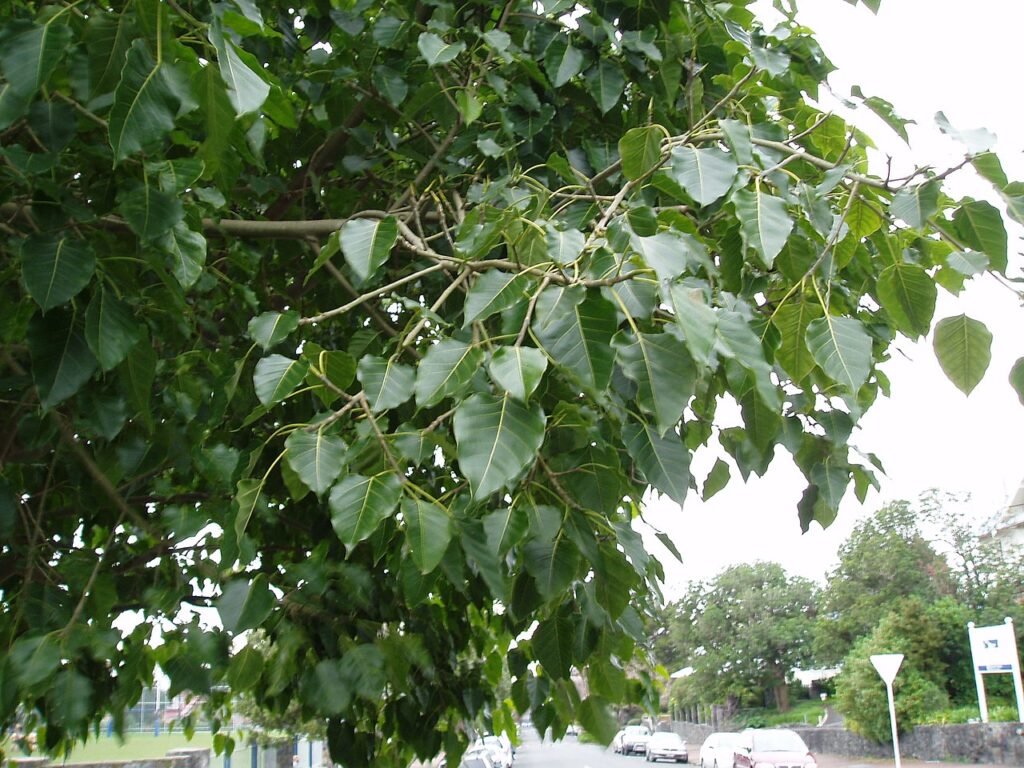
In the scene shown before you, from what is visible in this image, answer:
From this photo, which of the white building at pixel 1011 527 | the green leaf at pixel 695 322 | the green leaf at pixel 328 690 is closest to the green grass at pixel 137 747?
the green leaf at pixel 328 690

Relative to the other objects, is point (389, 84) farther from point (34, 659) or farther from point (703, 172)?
point (34, 659)

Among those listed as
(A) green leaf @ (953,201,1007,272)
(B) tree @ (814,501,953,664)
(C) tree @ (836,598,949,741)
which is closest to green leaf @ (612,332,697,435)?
(A) green leaf @ (953,201,1007,272)

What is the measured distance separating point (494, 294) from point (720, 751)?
69.6ft

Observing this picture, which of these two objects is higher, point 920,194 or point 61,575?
point 920,194

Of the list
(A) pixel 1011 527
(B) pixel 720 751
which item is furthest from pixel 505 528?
(A) pixel 1011 527

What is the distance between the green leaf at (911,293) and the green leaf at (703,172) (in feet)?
1.00

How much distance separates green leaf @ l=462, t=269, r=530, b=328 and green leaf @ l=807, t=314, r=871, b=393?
1.53ft

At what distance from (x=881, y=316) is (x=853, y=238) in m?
0.88

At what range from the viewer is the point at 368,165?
9.30ft

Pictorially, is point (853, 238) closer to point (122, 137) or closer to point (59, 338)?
point (122, 137)

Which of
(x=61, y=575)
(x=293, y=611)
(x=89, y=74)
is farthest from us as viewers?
(x=61, y=575)

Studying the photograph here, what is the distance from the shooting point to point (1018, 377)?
1538 millimetres

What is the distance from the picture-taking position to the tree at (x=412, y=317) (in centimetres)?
148

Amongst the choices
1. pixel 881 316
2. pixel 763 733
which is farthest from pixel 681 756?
pixel 881 316
